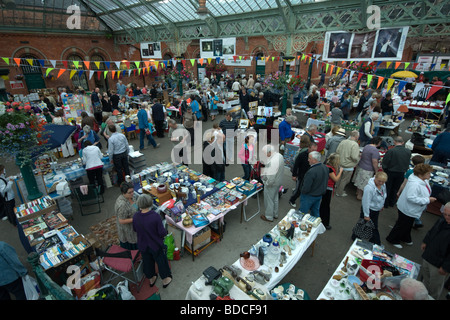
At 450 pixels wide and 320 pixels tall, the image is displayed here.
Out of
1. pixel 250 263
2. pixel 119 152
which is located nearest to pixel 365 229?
pixel 250 263

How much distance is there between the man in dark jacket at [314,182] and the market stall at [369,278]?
1.24 metres

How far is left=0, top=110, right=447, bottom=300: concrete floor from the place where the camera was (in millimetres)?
3777

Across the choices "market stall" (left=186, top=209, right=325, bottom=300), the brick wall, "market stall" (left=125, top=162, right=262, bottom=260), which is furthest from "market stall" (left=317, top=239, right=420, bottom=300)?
the brick wall

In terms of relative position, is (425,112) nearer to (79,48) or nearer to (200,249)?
(200,249)

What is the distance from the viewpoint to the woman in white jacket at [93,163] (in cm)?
554

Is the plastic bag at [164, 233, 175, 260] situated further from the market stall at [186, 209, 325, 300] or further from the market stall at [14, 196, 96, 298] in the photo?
the market stall at [186, 209, 325, 300]

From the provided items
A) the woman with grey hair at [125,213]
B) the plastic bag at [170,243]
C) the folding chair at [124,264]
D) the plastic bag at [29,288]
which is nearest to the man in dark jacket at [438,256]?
the plastic bag at [170,243]

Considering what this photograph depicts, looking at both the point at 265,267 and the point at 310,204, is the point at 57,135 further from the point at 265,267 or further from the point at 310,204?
the point at 310,204

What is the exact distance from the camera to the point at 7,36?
14758 mm

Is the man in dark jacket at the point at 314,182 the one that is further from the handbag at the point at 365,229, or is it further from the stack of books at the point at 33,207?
the stack of books at the point at 33,207

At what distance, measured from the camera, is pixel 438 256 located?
9.78ft
